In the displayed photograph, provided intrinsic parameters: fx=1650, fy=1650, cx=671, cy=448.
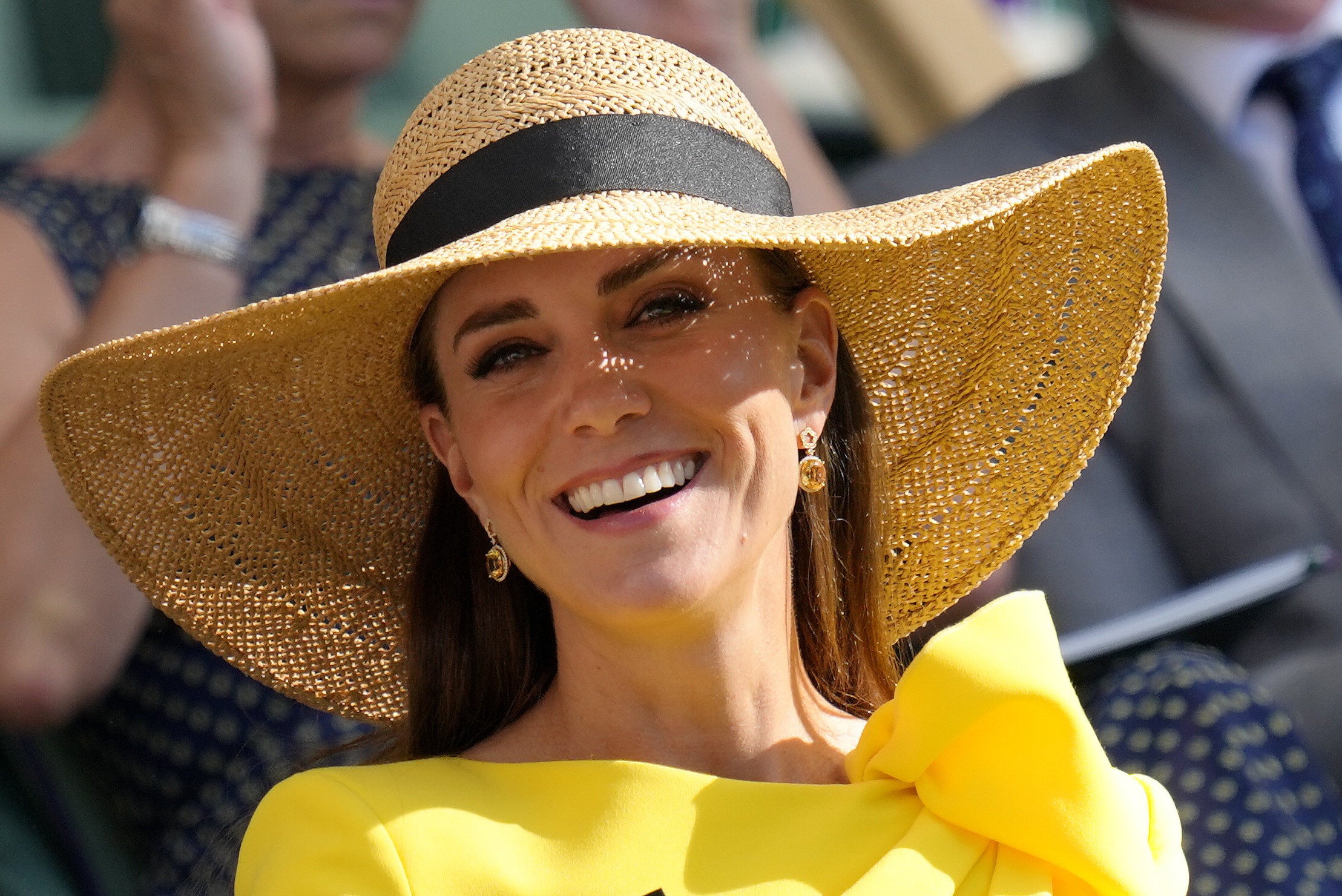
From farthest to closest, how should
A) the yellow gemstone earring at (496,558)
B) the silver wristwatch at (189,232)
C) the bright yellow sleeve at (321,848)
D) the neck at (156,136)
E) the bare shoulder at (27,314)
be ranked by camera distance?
the neck at (156,136) < the silver wristwatch at (189,232) < the bare shoulder at (27,314) < the yellow gemstone earring at (496,558) < the bright yellow sleeve at (321,848)

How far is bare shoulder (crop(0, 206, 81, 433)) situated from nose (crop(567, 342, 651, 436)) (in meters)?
1.08

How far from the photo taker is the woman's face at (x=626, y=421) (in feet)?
5.49

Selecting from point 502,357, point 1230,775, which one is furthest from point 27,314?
point 1230,775

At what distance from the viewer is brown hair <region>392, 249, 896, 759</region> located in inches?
77.7

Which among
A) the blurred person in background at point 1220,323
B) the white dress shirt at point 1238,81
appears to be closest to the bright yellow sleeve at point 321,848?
the blurred person in background at point 1220,323

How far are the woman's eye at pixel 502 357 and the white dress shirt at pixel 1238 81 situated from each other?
2.17 metres

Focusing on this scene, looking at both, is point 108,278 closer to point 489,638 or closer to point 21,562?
point 21,562

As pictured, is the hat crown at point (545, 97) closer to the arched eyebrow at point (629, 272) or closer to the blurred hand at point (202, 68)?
the arched eyebrow at point (629, 272)

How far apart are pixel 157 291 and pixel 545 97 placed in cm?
97

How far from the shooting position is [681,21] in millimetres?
2867

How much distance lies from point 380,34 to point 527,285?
4.74 ft

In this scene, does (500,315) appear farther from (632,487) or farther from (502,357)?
(632,487)

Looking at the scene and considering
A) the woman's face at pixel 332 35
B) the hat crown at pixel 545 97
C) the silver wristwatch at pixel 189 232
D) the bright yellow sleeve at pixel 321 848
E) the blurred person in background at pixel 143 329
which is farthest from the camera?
the woman's face at pixel 332 35

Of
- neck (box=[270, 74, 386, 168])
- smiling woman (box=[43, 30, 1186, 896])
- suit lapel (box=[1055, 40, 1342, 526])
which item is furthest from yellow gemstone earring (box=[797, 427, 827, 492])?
suit lapel (box=[1055, 40, 1342, 526])
